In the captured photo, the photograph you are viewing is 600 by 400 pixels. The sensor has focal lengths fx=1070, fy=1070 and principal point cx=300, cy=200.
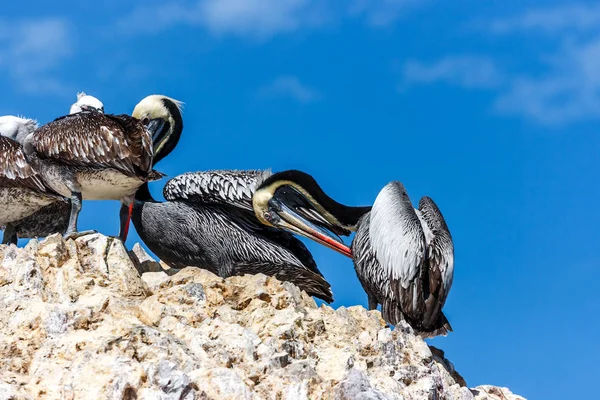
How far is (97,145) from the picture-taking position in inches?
391

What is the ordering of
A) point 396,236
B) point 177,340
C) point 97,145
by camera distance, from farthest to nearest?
point 396,236, point 97,145, point 177,340

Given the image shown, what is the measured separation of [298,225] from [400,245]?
144 centimetres

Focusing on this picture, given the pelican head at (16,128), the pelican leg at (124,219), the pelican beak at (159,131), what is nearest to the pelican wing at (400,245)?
the pelican leg at (124,219)

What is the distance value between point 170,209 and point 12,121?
2005mm

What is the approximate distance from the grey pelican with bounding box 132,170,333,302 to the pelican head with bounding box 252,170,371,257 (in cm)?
19

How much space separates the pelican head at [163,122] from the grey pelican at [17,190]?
142cm

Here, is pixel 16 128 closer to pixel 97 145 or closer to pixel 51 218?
pixel 51 218

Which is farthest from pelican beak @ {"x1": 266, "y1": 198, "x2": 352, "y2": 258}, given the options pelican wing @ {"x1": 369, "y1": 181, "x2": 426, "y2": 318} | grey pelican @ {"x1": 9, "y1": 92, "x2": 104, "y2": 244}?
grey pelican @ {"x1": 9, "y1": 92, "x2": 104, "y2": 244}

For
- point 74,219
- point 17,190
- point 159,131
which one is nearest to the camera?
point 74,219

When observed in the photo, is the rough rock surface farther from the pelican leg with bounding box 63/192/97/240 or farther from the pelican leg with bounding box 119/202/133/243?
the pelican leg with bounding box 119/202/133/243

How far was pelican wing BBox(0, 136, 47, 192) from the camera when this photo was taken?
396 inches

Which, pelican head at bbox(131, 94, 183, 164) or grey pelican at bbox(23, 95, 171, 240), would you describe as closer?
grey pelican at bbox(23, 95, 171, 240)

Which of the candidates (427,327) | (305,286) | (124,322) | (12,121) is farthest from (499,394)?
(12,121)

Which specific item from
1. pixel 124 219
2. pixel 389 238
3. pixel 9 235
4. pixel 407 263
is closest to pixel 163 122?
pixel 124 219
